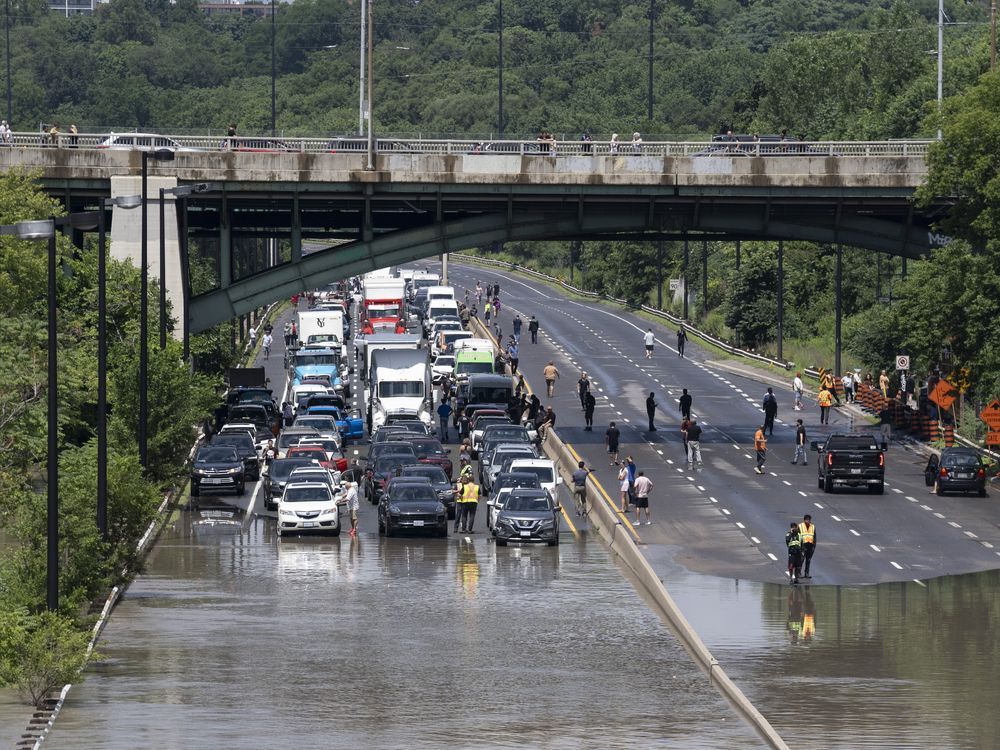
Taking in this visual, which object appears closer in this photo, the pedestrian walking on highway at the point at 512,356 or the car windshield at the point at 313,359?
the car windshield at the point at 313,359

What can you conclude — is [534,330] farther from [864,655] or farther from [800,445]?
[864,655]

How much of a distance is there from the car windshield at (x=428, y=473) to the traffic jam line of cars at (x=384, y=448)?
1.4 inches

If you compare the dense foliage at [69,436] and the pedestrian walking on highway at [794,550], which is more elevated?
the dense foliage at [69,436]

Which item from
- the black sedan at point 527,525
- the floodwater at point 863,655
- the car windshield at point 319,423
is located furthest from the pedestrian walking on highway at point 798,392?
the floodwater at point 863,655

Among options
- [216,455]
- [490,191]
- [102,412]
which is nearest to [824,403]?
[490,191]

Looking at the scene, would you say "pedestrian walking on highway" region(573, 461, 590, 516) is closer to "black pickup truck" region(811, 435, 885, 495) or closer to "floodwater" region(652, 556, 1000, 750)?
"black pickup truck" region(811, 435, 885, 495)

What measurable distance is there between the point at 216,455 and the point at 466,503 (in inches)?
390

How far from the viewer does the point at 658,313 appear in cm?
A: 12000

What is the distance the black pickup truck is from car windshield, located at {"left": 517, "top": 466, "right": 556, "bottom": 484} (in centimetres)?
801

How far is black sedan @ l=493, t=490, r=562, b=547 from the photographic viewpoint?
1855 inches

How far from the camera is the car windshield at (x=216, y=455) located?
2199 inches

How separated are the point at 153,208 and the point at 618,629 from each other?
35.5m

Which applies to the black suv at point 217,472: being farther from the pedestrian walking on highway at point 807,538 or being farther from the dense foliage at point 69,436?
the pedestrian walking on highway at point 807,538

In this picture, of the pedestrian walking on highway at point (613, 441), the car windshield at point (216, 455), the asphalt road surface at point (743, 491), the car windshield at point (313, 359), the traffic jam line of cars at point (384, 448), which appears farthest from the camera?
the car windshield at point (313, 359)
